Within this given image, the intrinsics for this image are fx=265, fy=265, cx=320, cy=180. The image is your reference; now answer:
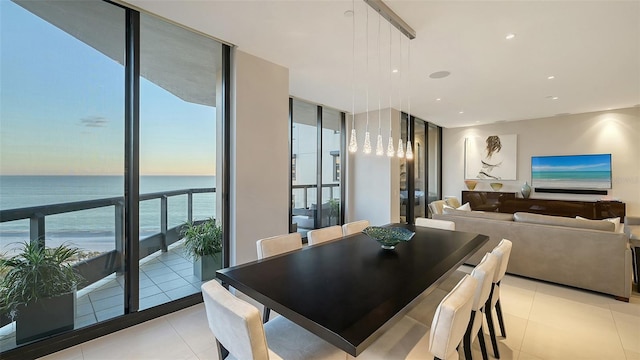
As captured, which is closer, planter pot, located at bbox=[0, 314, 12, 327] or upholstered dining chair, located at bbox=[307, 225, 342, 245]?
planter pot, located at bbox=[0, 314, 12, 327]

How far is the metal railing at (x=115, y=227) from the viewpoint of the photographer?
2051 mm

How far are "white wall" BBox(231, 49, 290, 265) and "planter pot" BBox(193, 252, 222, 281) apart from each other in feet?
0.68

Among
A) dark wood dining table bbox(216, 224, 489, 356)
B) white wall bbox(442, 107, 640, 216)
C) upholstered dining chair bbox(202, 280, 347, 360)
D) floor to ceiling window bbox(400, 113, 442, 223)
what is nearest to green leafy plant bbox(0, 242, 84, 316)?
dark wood dining table bbox(216, 224, 489, 356)

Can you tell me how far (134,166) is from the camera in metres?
2.46

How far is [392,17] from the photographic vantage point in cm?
238

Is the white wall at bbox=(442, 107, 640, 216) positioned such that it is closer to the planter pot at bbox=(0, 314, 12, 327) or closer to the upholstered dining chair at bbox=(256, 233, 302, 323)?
the upholstered dining chair at bbox=(256, 233, 302, 323)

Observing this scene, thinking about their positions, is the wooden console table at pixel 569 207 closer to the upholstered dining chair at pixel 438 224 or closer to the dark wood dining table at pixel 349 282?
the upholstered dining chair at pixel 438 224

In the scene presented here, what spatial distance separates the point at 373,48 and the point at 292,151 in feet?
7.82

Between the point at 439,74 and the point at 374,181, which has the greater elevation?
the point at 439,74

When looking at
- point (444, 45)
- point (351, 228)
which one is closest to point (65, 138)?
point (351, 228)

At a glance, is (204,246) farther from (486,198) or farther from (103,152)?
(486,198)

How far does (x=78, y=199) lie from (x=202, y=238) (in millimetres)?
1181

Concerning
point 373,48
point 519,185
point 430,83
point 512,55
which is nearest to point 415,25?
point 373,48

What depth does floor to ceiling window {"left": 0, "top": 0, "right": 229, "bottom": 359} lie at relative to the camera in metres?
1.99
